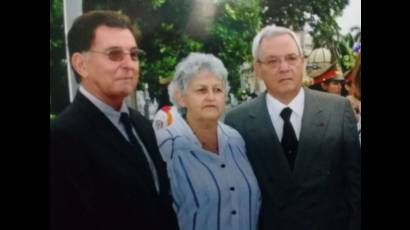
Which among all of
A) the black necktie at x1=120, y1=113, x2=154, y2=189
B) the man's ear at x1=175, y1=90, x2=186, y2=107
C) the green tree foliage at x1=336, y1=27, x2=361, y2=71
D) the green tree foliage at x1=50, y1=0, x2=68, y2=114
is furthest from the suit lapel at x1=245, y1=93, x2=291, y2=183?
the green tree foliage at x1=50, y1=0, x2=68, y2=114

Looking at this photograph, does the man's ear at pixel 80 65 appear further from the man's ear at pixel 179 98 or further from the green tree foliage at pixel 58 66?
the man's ear at pixel 179 98

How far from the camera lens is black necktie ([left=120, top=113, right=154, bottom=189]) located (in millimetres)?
3504

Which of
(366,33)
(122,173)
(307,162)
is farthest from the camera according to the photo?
(366,33)

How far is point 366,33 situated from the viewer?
3.95 meters

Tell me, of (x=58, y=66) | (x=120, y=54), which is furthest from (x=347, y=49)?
(x=58, y=66)

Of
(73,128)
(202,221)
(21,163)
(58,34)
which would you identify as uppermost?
(58,34)

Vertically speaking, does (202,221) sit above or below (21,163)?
below

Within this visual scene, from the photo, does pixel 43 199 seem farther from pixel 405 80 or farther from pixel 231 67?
pixel 405 80

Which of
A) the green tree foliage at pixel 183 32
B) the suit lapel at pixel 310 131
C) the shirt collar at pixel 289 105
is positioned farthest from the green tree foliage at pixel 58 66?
the suit lapel at pixel 310 131

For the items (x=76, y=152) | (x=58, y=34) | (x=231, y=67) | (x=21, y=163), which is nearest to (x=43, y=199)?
(x=21, y=163)

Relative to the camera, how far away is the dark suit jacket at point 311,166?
3.65 metres

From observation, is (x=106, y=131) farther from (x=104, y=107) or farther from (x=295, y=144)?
(x=295, y=144)

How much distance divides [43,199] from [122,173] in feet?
2.35

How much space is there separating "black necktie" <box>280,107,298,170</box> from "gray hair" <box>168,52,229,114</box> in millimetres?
429
